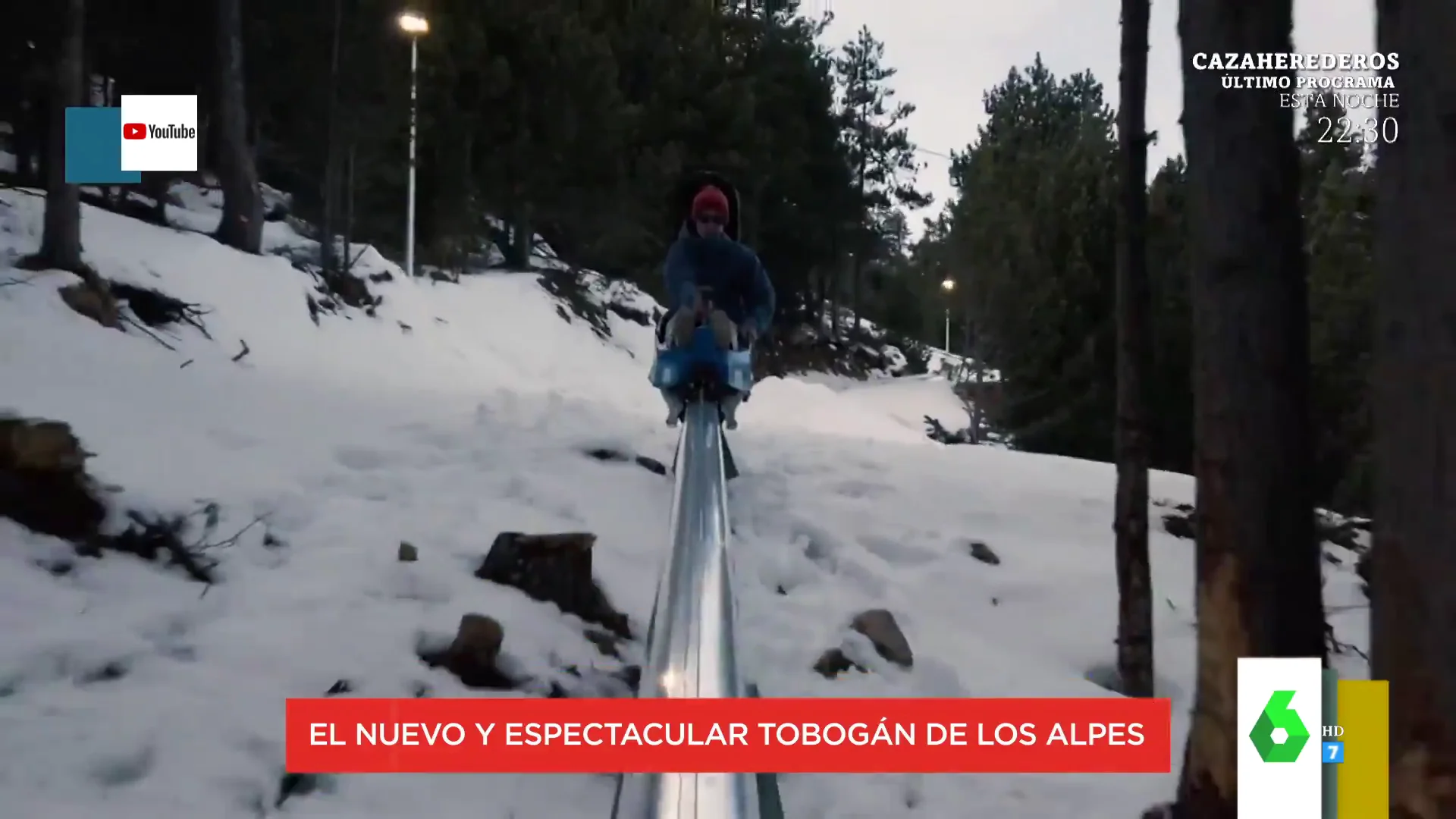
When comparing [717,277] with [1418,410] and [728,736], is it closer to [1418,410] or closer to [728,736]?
[728,736]

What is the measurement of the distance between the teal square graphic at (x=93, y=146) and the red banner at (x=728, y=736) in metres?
5.77

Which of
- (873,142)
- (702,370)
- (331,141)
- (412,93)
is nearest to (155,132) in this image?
(331,141)

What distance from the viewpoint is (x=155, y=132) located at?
7.00 metres

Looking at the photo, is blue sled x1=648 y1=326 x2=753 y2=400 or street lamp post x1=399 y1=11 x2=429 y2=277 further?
street lamp post x1=399 y1=11 x2=429 y2=277

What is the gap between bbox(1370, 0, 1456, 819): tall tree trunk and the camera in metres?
1.20

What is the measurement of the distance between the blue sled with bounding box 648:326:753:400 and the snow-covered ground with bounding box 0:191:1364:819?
0.53m

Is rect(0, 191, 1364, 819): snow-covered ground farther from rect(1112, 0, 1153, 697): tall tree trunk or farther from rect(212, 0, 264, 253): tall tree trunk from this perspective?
rect(212, 0, 264, 253): tall tree trunk

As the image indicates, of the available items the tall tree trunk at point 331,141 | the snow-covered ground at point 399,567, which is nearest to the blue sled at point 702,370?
the snow-covered ground at point 399,567

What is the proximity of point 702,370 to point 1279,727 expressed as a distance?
3490mm

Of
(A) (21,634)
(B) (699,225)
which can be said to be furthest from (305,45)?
(A) (21,634)

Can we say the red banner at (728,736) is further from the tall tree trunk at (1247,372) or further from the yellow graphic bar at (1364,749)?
the yellow graphic bar at (1364,749)

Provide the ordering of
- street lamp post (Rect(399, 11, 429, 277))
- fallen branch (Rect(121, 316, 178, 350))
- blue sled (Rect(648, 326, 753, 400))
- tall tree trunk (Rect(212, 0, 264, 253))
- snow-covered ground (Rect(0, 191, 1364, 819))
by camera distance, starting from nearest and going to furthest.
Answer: snow-covered ground (Rect(0, 191, 1364, 819)) < blue sled (Rect(648, 326, 753, 400)) < fallen branch (Rect(121, 316, 178, 350)) < tall tree trunk (Rect(212, 0, 264, 253)) < street lamp post (Rect(399, 11, 429, 277))

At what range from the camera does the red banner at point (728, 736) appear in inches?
77.8

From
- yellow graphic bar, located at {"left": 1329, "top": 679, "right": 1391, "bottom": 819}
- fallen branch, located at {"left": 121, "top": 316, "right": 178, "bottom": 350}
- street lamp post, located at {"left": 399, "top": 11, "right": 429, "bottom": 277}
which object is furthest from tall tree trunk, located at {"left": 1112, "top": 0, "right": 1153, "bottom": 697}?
street lamp post, located at {"left": 399, "top": 11, "right": 429, "bottom": 277}
